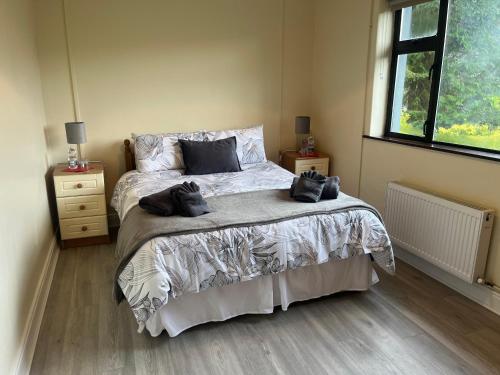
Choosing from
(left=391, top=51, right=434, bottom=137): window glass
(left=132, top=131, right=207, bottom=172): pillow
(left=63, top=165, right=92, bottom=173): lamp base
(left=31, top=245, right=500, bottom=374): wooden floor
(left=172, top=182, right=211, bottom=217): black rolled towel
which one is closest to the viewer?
(left=31, top=245, right=500, bottom=374): wooden floor

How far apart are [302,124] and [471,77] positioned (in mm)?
1725

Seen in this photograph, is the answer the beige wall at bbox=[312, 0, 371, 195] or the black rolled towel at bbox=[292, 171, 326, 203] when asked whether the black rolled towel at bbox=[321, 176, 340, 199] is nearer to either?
the black rolled towel at bbox=[292, 171, 326, 203]

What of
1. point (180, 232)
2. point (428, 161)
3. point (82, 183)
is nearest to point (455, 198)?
point (428, 161)

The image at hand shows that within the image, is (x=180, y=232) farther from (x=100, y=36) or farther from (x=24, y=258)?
(x=100, y=36)

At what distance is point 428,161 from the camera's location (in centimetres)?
287

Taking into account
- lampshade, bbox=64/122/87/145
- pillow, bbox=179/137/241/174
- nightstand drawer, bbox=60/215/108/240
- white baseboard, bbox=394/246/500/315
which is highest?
lampshade, bbox=64/122/87/145

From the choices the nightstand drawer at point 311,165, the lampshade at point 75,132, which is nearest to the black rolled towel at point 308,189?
the nightstand drawer at point 311,165

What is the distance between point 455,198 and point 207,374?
1979mm

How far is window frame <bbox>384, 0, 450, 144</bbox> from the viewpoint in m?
2.85

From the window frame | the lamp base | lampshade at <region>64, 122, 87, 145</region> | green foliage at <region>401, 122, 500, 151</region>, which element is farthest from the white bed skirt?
lampshade at <region>64, 122, 87, 145</region>

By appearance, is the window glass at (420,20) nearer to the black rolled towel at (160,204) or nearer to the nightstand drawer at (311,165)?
the nightstand drawer at (311,165)

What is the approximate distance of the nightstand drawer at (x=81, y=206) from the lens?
331cm

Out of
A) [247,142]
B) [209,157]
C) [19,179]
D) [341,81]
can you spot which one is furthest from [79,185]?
[341,81]

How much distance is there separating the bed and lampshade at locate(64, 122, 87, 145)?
99 cm
